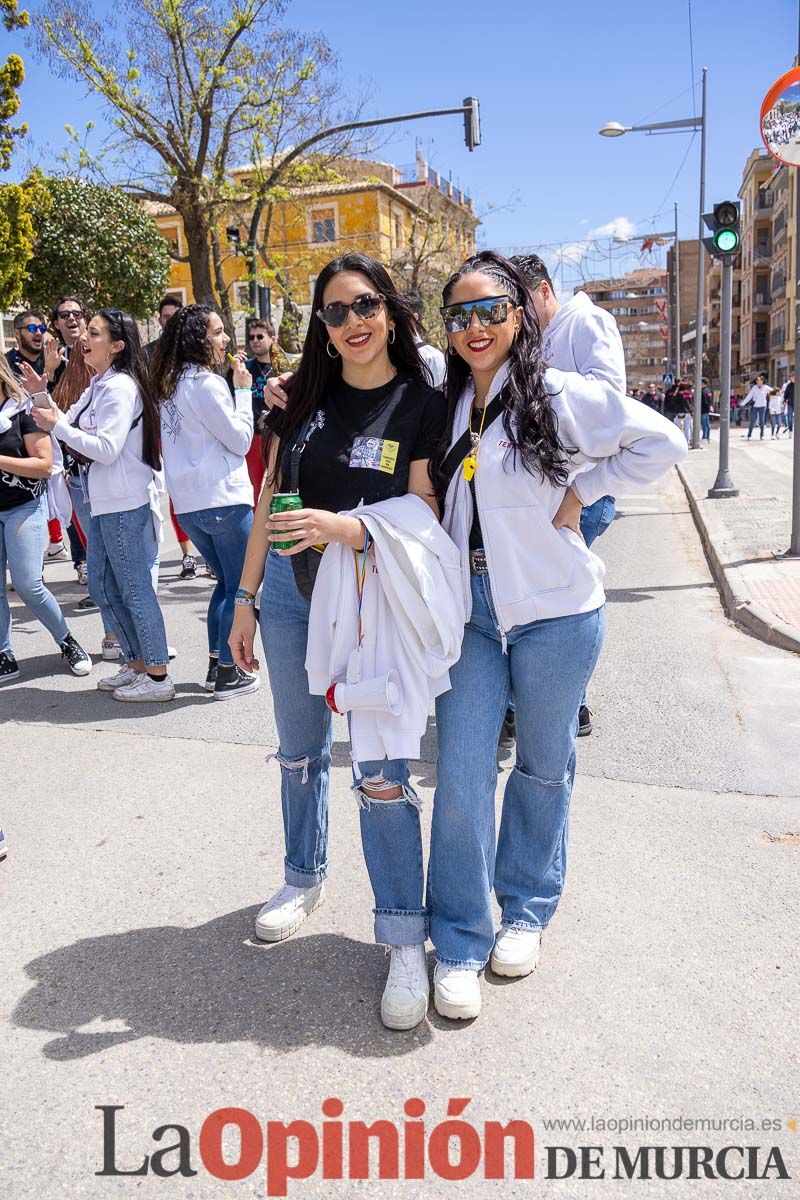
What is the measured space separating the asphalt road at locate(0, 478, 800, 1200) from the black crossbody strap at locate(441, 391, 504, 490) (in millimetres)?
1434

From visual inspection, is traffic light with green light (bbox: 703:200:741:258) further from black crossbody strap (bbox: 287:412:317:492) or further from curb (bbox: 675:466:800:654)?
black crossbody strap (bbox: 287:412:317:492)

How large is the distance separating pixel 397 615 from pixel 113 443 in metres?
3.17

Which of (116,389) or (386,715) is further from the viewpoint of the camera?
(116,389)

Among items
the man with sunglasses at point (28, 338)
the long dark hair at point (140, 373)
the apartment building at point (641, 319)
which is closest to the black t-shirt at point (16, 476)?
the long dark hair at point (140, 373)

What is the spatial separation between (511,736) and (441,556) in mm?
2299

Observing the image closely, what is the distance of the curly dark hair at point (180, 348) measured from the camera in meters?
5.27

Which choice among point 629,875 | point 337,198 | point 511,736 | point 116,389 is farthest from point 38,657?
point 337,198

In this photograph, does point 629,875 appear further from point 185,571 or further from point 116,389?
point 185,571

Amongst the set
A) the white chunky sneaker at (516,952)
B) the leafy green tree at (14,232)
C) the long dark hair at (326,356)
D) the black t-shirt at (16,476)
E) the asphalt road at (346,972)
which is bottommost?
the asphalt road at (346,972)

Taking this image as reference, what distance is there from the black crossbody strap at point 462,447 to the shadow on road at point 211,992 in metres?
1.43

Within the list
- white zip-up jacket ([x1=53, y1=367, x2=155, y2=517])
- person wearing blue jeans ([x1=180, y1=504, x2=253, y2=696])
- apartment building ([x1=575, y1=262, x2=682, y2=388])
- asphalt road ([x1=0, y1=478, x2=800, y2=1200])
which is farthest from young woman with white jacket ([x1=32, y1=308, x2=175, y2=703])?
apartment building ([x1=575, y1=262, x2=682, y2=388])

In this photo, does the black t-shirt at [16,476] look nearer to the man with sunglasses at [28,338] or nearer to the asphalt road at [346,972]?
the asphalt road at [346,972]

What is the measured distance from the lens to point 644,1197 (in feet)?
6.64

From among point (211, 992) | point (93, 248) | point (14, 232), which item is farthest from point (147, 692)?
point (93, 248)
